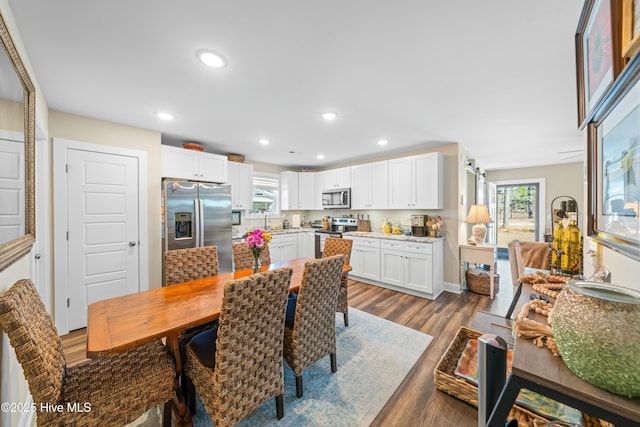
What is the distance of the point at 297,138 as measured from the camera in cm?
366

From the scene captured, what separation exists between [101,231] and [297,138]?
2.72 metres

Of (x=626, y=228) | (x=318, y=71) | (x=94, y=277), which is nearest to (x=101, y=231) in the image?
(x=94, y=277)

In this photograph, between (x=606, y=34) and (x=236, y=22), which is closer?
(x=606, y=34)

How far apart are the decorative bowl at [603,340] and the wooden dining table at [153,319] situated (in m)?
1.59

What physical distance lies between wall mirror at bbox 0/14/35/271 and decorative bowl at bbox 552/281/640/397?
1.99 meters

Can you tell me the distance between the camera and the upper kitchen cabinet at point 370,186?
14.9 ft

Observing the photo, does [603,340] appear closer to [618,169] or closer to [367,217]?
[618,169]

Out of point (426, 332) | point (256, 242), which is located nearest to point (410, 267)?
point (426, 332)

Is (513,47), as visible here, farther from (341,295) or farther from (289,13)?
(341,295)

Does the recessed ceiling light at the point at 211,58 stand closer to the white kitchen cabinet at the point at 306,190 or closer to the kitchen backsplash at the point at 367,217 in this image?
the kitchen backsplash at the point at 367,217

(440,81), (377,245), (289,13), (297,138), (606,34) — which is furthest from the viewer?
(377,245)

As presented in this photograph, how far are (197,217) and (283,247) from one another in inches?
77.9

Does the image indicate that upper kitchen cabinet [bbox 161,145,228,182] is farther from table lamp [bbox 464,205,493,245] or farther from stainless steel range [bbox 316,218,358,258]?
table lamp [bbox 464,205,493,245]

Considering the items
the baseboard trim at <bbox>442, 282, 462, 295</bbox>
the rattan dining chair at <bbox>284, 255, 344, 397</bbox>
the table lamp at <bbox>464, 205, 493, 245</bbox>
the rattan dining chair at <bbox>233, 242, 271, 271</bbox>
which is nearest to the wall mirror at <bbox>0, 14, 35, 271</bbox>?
the rattan dining chair at <bbox>284, 255, 344, 397</bbox>
